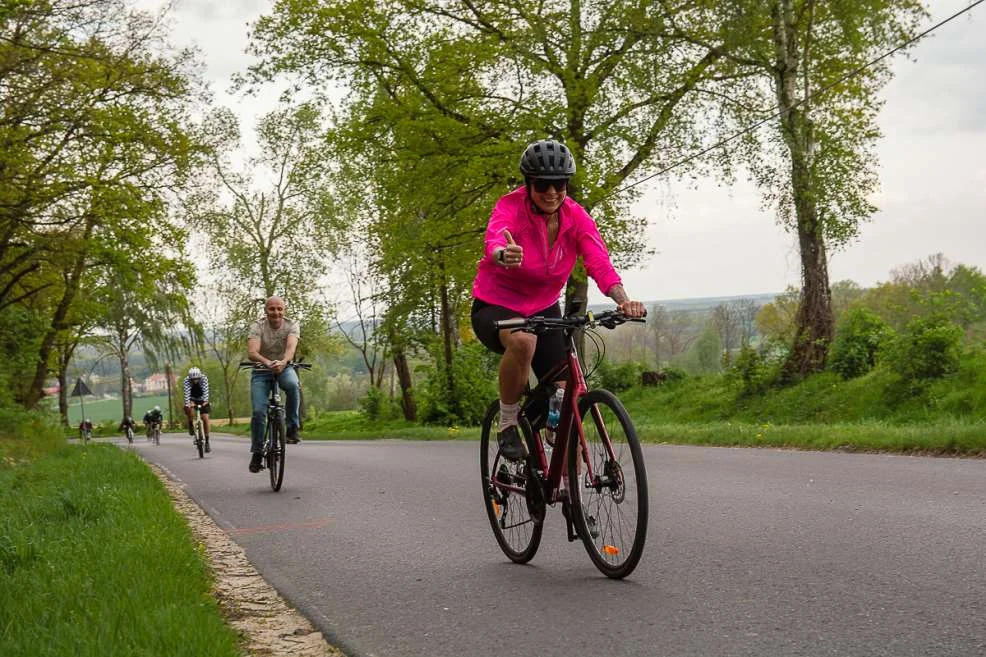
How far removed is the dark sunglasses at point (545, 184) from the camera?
506 centimetres

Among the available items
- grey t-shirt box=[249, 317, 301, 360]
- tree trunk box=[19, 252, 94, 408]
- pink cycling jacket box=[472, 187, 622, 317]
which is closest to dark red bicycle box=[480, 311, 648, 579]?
pink cycling jacket box=[472, 187, 622, 317]

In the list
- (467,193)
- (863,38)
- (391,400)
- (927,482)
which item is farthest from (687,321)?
(927,482)

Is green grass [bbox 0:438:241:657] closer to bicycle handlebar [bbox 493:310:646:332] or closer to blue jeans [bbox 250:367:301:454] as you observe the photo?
bicycle handlebar [bbox 493:310:646:332]

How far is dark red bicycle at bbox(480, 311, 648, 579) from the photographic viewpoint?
4574 mm

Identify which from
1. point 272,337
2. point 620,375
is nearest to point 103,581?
point 272,337

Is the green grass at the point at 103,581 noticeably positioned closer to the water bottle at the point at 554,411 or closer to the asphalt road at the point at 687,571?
the asphalt road at the point at 687,571

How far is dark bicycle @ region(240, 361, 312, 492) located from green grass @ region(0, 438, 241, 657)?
6.64 feet

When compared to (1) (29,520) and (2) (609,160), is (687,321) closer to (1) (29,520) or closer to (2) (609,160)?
(2) (609,160)

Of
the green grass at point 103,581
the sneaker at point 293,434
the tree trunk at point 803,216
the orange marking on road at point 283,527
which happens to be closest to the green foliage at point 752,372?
the tree trunk at point 803,216

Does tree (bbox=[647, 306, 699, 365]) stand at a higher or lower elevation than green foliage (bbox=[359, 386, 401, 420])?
higher

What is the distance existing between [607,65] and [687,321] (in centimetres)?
4639

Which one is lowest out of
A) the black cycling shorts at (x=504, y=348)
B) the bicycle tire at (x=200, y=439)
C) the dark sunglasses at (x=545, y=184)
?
the bicycle tire at (x=200, y=439)

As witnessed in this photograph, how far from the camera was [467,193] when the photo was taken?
24297mm

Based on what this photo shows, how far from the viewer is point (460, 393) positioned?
29938mm
